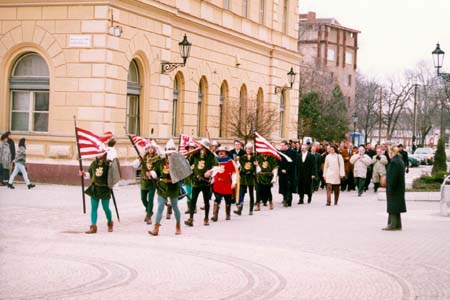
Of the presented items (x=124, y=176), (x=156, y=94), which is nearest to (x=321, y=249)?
(x=124, y=176)

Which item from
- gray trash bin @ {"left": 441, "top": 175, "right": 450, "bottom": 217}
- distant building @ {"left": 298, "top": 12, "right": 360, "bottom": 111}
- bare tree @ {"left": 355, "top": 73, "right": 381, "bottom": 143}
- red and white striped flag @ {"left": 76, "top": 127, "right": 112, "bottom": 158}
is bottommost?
gray trash bin @ {"left": 441, "top": 175, "right": 450, "bottom": 217}

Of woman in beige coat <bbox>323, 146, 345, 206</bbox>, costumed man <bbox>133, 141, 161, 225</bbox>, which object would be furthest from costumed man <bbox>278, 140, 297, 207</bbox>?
costumed man <bbox>133, 141, 161, 225</bbox>

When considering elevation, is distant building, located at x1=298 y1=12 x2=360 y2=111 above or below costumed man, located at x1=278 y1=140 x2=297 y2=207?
above

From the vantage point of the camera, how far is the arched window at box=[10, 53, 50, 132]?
28312 mm

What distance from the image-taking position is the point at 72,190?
2573cm

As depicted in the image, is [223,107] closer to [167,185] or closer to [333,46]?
[167,185]

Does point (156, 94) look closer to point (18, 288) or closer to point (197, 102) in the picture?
point (197, 102)

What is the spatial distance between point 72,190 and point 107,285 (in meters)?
14.9

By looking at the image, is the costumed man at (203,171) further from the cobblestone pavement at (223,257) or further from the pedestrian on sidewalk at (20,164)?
the pedestrian on sidewalk at (20,164)

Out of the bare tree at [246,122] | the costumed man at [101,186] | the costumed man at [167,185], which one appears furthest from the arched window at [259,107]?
the costumed man at [101,186]

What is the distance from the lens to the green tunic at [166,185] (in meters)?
17.2

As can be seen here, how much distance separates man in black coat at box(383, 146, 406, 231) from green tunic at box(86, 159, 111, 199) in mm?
5746

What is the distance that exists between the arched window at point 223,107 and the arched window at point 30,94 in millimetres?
11570

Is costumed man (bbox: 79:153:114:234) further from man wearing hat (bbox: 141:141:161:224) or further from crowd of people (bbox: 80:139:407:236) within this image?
man wearing hat (bbox: 141:141:161:224)
